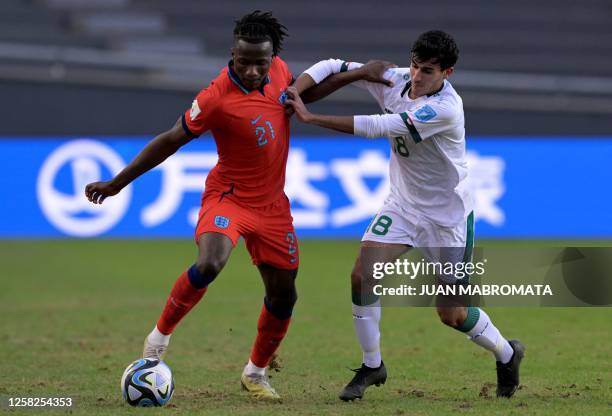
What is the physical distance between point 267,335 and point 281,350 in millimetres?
1901

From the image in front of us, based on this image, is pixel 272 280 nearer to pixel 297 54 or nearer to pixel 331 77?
pixel 331 77

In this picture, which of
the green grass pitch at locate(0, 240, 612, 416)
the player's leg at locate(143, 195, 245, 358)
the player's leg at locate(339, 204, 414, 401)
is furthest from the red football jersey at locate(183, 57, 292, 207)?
the green grass pitch at locate(0, 240, 612, 416)

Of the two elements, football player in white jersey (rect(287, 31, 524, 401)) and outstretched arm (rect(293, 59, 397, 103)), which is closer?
football player in white jersey (rect(287, 31, 524, 401))

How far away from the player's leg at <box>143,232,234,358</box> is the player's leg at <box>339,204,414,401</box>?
2.68ft

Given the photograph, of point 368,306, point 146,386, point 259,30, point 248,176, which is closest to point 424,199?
point 368,306

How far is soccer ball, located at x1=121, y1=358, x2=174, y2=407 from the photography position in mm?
5883

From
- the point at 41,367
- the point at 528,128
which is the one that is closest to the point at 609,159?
the point at 528,128

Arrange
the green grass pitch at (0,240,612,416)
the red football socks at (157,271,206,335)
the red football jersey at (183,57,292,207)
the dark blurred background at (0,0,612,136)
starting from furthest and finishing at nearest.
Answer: the dark blurred background at (0,0,612,136), the red football jersey at (183,57,292,207), the green grass pitch at (0,240,612,416), the red football socks at (157,271,206,335)

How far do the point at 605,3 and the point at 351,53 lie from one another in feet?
18.3

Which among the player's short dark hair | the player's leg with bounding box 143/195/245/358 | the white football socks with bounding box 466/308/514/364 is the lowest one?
the white football socks with bounding box 466/308/514/364

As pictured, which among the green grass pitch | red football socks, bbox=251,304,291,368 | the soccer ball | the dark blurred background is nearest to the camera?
the soccer ball

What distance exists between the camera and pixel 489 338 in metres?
6.45

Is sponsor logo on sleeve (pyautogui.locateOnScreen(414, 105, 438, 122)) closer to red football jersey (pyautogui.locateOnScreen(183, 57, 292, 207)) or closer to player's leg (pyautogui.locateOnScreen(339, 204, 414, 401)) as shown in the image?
player's leg (pyautogui.locateOnScreen(339, 204, 414, 401))

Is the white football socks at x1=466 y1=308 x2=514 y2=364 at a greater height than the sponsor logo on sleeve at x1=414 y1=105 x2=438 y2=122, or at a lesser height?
lesser
